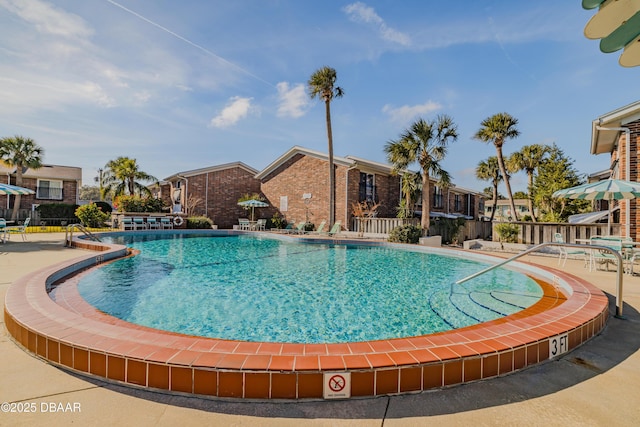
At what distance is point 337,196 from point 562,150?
18152mm

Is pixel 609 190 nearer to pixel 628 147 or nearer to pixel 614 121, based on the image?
pixel 628 147

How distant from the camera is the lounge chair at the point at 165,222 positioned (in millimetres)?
20703

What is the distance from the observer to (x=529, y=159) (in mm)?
24656

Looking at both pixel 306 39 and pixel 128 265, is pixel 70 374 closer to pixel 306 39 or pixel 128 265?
pixel 128 265

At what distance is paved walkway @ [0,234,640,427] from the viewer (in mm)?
1808

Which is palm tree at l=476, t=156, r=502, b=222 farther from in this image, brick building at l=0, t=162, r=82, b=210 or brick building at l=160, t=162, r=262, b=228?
brick building at l=0, t=162, r=82, b=210

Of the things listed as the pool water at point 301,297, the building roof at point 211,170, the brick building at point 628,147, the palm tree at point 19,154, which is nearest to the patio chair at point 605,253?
the pool water at point 301,297

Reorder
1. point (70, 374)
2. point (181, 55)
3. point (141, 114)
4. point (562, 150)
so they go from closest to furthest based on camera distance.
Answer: point (70, 374) < point (181, 55) < point (141, 114) < point (562, 150)

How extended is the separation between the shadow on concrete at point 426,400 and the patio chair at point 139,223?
66.0ft

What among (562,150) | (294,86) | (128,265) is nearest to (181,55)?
(128,265)

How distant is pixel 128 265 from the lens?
26.6 feet

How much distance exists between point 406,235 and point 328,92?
34.2 feet

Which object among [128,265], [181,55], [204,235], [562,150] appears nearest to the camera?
[128,265]

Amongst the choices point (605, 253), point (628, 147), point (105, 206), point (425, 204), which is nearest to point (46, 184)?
point (105, 206)
